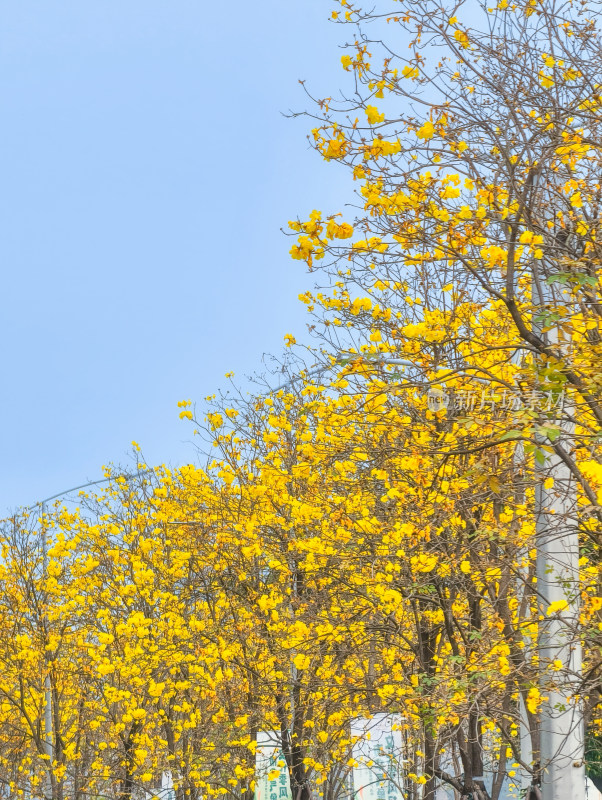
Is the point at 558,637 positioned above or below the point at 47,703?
below

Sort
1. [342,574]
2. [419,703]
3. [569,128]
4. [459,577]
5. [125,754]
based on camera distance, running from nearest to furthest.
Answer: [569,128], [419,703], [459,577], [342,574], [125,754]

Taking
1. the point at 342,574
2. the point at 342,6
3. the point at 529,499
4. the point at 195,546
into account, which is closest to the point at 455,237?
the point at 342,6

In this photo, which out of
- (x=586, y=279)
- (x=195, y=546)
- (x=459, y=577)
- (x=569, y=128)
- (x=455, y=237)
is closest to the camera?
(x=586, y=279)

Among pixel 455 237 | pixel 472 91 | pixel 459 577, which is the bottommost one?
pixel 459 577

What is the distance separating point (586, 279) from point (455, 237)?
88cm

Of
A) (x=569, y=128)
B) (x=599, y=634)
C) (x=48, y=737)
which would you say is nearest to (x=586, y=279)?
(x=569, y=128)

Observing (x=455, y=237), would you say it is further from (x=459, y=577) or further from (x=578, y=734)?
(x=459, y=577)

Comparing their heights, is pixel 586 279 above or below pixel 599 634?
above

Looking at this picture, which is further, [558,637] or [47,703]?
[47,703]

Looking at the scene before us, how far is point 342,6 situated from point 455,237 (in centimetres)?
168

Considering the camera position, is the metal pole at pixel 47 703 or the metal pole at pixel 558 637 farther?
the metal pole at pixel 47 703

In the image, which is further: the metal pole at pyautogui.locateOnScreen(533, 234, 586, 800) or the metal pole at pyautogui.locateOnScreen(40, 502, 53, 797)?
the metal pole at pyautogui.locateOnScreen(40, 502, 53, 797)

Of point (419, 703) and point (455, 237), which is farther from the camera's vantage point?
point (419, 703)

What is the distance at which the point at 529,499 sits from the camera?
6.49m
